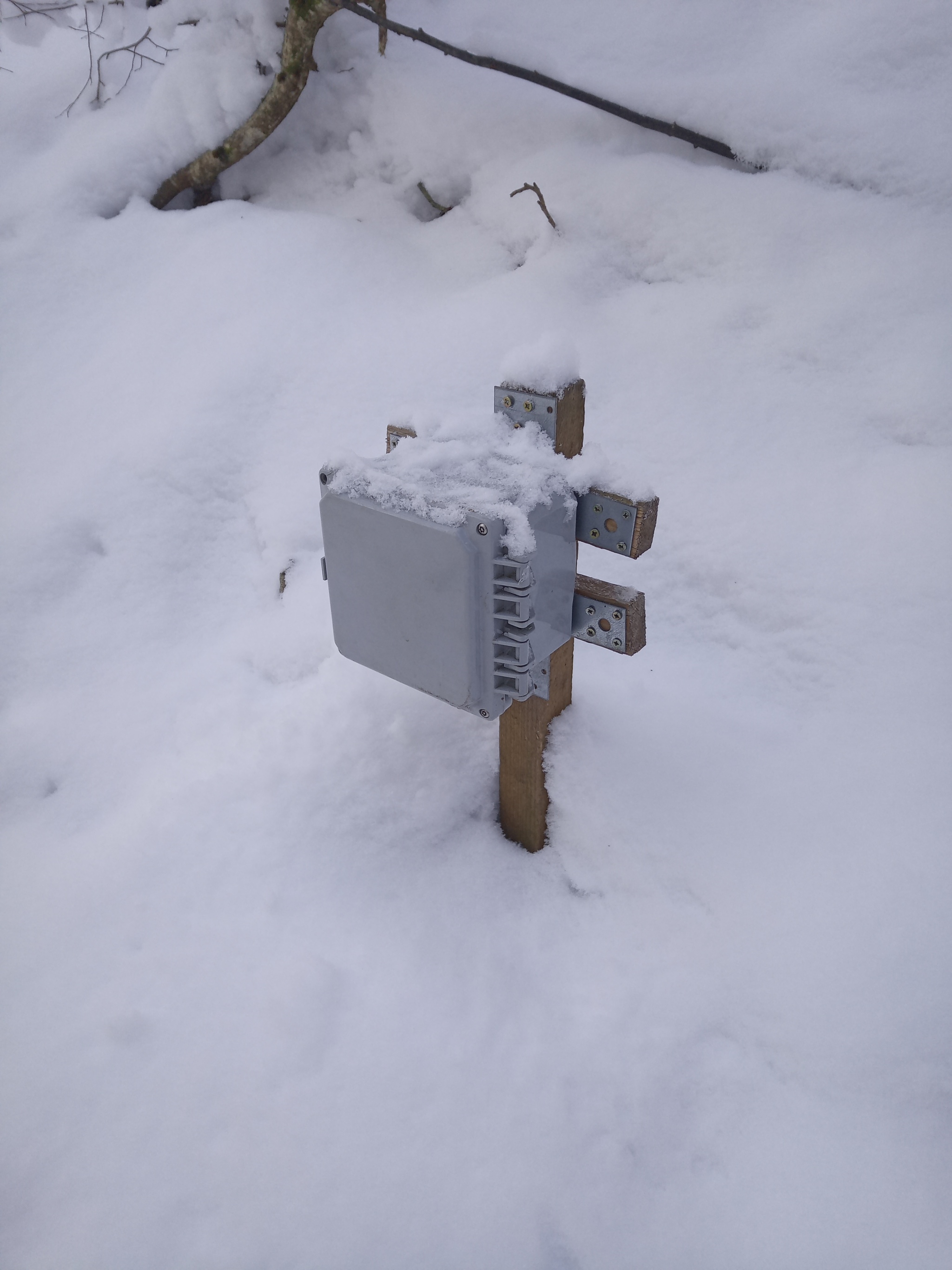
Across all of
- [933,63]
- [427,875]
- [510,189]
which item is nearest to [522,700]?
[427,875]

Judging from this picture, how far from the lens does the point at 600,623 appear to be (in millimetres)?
1260

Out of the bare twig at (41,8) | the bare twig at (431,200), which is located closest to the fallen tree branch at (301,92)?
the bare twig at (431,200)

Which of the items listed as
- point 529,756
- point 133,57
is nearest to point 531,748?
point 529,756

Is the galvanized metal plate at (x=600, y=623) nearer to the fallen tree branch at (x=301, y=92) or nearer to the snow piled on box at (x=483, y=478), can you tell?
the snow piled on box at (x=483, y=478)

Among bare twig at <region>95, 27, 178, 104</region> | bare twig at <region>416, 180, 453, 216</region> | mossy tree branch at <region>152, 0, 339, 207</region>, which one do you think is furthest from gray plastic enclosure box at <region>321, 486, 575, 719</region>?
bare twig at <region>95, 27, 178, 104</region>

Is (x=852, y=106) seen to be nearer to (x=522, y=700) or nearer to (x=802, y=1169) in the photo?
(x=522, y=700)

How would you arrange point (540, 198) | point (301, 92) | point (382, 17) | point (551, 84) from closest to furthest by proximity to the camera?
point (540, 198)
point (551, 84)
point (382, 17)
point (301, 92)

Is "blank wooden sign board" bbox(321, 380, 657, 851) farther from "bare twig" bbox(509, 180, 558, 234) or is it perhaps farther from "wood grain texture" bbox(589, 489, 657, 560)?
"bare twig" bbox(509, 180, 558, 234)

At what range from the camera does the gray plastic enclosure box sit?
3.61 feet

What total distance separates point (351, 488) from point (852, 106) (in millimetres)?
2090

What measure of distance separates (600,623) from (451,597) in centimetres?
25

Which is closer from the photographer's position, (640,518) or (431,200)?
(640,518)

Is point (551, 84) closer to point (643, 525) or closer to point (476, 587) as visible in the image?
point (643, 525)

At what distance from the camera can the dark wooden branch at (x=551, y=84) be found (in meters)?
2.50
